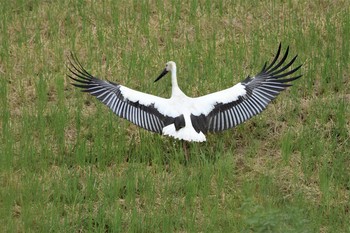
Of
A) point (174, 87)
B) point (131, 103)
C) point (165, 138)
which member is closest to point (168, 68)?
point (174, 87)

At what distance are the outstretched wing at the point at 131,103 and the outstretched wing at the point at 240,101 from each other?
0.32 metres

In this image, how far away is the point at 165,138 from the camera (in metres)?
10.1

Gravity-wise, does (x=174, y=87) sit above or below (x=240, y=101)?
above

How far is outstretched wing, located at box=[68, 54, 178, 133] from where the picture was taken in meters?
9.88

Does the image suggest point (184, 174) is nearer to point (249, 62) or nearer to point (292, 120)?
point (292, 120)

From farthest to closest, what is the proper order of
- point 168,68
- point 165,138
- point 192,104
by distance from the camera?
1. point 168,68
2. point 165,138
3. point 192,104

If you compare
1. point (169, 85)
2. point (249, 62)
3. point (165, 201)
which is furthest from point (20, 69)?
point (165, 201)

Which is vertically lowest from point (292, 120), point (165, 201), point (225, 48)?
point (165, 201)

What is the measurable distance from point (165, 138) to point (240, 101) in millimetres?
743

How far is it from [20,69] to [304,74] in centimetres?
286

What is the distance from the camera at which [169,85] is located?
36.3 ft

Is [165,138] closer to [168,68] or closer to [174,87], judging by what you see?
[174,87]

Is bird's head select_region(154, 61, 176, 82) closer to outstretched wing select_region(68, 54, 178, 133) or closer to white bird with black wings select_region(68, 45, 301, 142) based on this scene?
white bird with black wings select_region(68, 45, 301, 142)

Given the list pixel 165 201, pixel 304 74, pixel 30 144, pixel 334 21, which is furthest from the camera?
pixel 334 21
